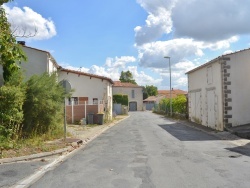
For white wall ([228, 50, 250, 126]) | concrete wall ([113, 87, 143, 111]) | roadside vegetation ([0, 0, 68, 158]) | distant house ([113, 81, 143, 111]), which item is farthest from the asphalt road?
concrete wall ([113, 87, 143, 111])

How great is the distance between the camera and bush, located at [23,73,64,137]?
13859 mm

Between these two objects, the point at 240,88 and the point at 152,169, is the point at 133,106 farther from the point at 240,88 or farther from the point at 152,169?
the point at 152,169

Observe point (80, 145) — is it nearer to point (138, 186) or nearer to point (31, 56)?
point (138, 186)

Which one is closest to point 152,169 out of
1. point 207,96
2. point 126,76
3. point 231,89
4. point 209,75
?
point 231,89

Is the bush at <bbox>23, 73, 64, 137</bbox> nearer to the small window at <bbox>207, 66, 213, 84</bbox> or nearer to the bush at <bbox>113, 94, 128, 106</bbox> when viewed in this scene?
the small window at <bbox>207, 66, 213, 84</bbox>

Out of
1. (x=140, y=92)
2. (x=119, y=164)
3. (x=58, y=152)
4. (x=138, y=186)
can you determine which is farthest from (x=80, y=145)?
(x=140, y=92)

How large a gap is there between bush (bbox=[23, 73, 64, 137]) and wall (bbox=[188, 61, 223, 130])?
1017cm

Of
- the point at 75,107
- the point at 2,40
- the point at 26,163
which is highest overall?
the point at 2,40

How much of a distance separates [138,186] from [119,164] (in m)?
2.59

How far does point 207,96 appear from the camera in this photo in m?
22.9

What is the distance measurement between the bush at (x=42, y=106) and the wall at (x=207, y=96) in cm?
1017

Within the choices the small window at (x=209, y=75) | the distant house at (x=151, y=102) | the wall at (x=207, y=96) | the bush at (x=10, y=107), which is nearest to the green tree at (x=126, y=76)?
the distant house at (x=151, y=102)

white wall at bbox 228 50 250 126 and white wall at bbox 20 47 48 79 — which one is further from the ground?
white wall at bbox 20 47 48 79

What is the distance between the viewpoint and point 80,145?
45.8 ft
